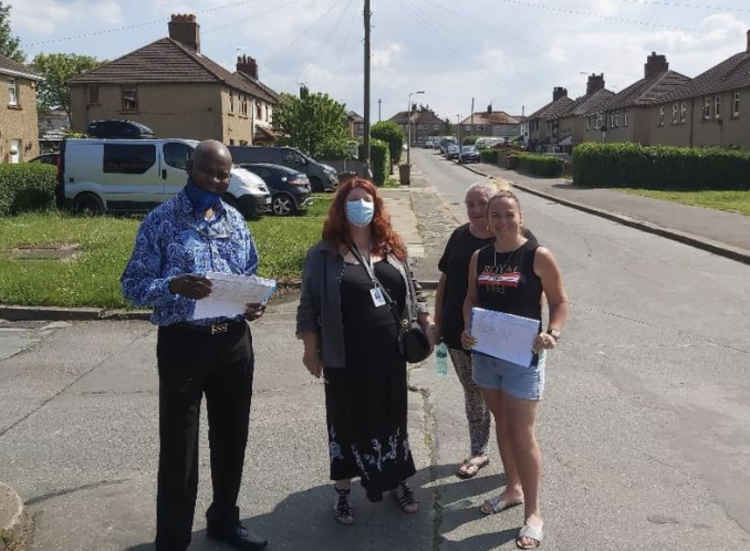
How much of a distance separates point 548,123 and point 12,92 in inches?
2701

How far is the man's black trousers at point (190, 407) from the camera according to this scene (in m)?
3.32

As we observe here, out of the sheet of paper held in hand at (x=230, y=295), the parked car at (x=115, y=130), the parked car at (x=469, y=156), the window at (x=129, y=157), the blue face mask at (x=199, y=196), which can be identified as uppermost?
the parked car at (x=469, y=156)

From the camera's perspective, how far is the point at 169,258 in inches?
129

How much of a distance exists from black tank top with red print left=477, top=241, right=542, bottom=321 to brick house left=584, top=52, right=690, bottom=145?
2048 inches

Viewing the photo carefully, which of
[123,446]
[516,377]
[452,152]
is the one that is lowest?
[123,446]

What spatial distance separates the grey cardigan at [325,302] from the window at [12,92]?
111ft

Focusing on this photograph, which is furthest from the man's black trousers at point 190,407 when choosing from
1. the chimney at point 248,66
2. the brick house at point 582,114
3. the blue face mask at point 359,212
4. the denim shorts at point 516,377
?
the brick house at point 582,114

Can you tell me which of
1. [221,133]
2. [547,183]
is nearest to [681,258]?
[547,183]

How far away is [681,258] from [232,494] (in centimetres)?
1134

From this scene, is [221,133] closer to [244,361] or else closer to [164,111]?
[164,111]

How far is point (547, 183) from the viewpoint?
35781 millimetres

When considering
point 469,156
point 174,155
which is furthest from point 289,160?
point 469,156

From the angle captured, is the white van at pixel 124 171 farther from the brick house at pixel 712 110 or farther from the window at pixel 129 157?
the brick house at pixel 712 110

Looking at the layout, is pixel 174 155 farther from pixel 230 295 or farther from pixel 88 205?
pixel 230 295
